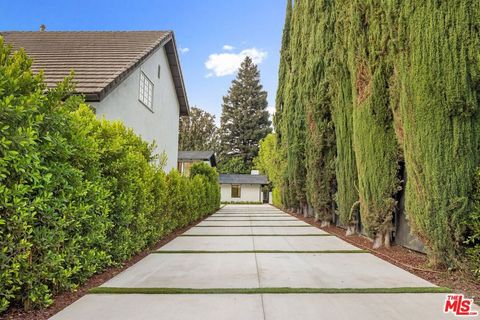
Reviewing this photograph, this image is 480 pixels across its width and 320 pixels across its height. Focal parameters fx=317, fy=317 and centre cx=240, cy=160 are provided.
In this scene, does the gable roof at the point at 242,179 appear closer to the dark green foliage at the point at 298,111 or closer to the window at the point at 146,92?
the dark green foliage at the point at 298,111

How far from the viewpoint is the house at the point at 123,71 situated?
802 cm

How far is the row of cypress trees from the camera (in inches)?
157

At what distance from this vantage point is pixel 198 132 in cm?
4728

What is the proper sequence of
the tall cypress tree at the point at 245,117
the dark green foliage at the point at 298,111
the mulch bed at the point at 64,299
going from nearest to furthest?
1. the mulch bed at the point at 64,299
2. the dark green foliage at the point at 298,111
3. the tall cypress tree at the point at 245,117

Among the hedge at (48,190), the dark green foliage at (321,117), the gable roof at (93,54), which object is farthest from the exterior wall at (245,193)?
the hedge at (48,190)

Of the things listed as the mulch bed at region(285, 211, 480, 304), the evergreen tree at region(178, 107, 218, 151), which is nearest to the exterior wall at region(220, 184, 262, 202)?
the evergreen tree at region(178, 107, 218, 151)

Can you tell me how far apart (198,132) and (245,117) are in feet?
24.3

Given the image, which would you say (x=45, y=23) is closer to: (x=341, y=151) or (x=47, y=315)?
(x=341, y=151)

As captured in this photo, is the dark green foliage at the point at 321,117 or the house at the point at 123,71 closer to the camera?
the house at the point at 123,71

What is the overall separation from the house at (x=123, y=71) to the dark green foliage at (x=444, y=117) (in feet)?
20.4

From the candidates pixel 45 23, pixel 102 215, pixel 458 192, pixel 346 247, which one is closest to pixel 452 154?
pixel 458 192

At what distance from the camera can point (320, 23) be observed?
9828 millimetres

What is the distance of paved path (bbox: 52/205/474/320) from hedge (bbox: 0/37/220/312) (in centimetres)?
39

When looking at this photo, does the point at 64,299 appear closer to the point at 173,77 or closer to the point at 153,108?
the point at 153,108
